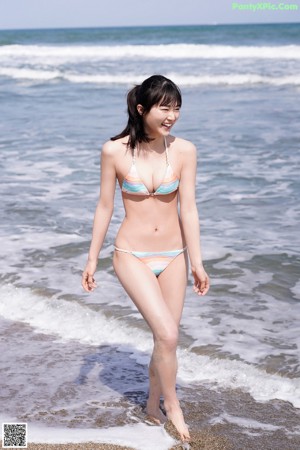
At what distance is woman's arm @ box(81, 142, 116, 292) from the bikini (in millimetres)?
81

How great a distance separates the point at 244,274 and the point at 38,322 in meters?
2.04

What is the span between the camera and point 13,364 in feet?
17.5

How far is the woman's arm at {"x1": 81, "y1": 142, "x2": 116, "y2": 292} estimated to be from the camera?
13.3 ft

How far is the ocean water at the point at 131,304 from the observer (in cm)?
468

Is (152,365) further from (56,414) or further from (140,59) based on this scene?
(140,59)

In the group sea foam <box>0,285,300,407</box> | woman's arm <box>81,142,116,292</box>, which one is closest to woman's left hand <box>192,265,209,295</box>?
woman's arm <box>81,142,116,292</box>

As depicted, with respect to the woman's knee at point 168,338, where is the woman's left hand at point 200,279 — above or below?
above

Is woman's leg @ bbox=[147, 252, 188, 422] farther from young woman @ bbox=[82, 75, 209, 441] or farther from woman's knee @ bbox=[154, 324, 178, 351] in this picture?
woman's knee @ bbox=[154, 324, 178, 351]

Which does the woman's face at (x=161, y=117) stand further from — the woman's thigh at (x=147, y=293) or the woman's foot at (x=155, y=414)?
the woman's foot at (x=155, y=414)

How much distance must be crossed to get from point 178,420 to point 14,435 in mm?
898

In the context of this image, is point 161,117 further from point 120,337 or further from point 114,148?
point 120,337

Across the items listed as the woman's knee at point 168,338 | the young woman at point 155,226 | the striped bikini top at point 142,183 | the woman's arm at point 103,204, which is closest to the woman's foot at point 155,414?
the young woman at point 155,226

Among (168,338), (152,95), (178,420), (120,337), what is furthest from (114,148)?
(120,337)

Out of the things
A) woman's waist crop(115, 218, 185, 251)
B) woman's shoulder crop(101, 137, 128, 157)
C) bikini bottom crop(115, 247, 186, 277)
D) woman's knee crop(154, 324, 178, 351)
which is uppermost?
woman's shoulder crop(101, 137, 128, 157)
